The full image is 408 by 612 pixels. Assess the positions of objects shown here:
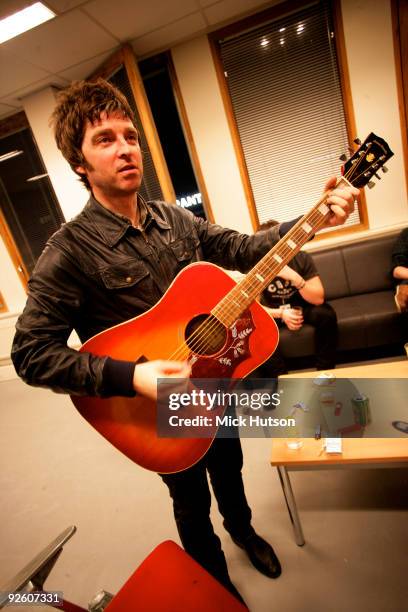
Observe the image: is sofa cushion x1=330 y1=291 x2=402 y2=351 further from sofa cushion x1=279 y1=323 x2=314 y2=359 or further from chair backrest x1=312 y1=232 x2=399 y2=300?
chair backrest x1=312 y1=232 x2=399 y2=300

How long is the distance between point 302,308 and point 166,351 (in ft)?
7.02

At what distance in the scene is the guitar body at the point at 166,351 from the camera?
1027mm

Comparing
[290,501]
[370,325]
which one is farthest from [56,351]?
[370,325]

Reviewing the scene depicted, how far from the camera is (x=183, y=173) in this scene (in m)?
4.02

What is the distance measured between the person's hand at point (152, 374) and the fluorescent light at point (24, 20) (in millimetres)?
3186

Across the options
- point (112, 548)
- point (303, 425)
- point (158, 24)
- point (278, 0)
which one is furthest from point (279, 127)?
point (112, 548)

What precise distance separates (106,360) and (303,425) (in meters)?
1.19

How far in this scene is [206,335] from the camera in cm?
108

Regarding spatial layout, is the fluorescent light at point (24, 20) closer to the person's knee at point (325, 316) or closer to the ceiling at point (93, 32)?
the ceiling at point (93, 32)

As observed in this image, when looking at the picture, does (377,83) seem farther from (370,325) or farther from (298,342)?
(298,342)

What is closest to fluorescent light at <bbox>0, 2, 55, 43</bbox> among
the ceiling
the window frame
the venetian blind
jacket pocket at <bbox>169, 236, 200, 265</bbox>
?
the ceiling

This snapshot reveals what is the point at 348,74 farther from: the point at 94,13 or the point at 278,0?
the point at 94,13

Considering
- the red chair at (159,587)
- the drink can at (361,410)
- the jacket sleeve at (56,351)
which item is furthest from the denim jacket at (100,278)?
the drink can at (361,410)

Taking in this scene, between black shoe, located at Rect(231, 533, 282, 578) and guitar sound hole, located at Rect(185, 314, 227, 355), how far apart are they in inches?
43.3
